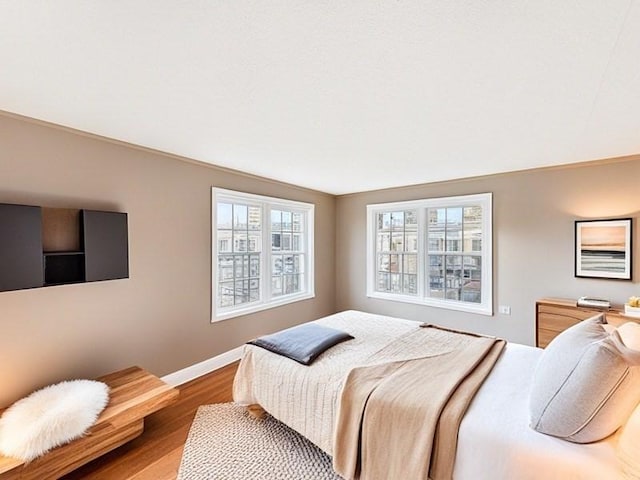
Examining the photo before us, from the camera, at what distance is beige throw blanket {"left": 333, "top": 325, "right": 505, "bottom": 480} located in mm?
1392

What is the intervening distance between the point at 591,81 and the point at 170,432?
143 inches

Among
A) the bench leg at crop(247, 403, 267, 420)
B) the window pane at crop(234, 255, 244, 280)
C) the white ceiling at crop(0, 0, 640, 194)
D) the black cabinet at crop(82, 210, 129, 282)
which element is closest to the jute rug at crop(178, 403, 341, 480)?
the bench leg at crop(247, 403, 267, 420)

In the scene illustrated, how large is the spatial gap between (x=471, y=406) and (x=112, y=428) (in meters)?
2.17

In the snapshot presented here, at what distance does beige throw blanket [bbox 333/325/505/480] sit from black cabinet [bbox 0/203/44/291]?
226 centimetres

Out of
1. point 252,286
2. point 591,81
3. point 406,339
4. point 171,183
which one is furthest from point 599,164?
point 171,183

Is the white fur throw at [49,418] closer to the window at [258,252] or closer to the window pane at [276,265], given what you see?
the window at [258,252]

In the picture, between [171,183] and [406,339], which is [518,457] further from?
[171,183]

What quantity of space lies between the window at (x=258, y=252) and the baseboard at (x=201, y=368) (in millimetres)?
460

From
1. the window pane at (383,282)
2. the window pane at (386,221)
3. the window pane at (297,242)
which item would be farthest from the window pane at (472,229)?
the window pane at (297,242)

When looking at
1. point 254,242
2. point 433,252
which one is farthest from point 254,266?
point 433,252

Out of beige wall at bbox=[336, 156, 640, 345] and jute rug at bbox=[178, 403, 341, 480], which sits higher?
beige wall at bbox=[336, 156, 640, 345]

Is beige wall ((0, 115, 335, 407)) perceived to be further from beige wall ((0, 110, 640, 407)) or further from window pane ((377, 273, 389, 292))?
window pane ((377, 273, 389, 292))

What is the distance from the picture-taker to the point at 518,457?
1.23m

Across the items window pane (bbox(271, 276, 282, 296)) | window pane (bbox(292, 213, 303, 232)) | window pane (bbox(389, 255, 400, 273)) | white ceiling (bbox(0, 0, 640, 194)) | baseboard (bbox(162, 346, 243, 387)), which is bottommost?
baseboard (bbox(162, 346, 243, 387))
